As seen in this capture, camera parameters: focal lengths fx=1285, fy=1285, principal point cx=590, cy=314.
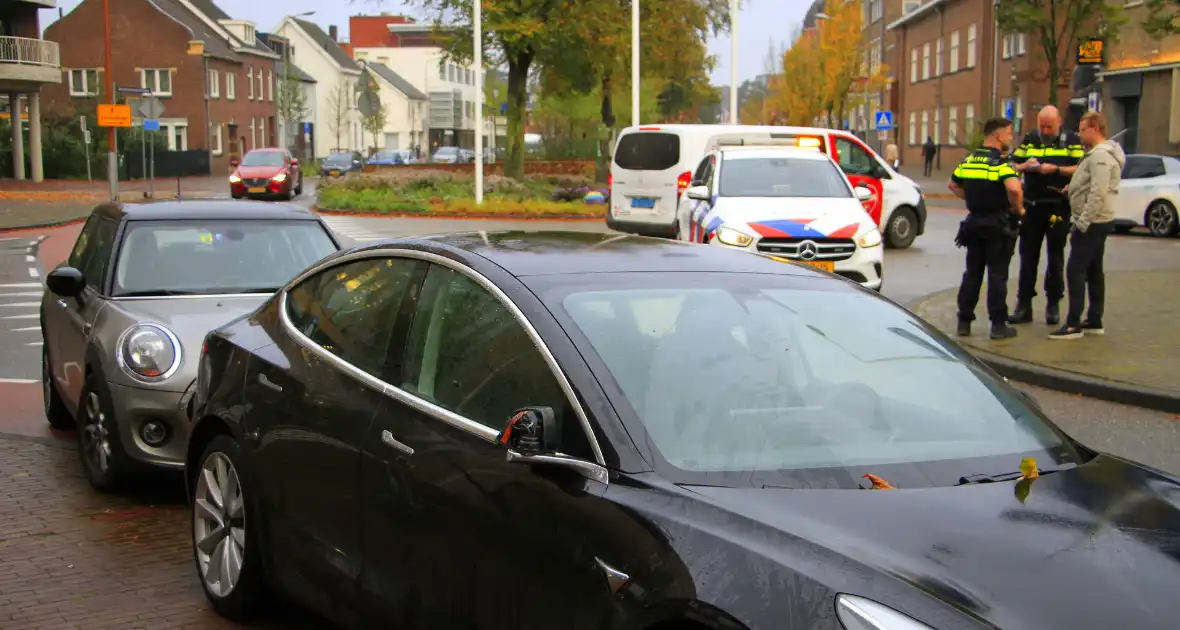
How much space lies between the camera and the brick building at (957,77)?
48.0 m

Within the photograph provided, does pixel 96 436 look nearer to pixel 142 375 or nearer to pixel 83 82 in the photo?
pixel 142 375

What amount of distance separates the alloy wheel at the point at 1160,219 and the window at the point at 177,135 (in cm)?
5631

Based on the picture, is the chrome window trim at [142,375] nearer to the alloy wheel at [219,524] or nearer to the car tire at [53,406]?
the alloy wheel at [219,524]

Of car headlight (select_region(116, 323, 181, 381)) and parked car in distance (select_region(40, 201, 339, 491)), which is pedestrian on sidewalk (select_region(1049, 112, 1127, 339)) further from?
car headlight (select_region(116, 323, 181, 381))

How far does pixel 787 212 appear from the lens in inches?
545

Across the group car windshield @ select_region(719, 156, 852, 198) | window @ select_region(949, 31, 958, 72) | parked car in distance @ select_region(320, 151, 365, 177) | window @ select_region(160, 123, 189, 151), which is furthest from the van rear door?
window @ select_region(160, 123, 189, 151)

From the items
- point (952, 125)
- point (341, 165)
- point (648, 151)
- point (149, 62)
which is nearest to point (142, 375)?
point (648, 151)

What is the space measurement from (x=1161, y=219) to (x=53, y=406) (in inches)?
831

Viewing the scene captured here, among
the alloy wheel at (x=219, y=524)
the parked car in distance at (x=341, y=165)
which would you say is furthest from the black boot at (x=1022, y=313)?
the parked car in distance at (x=341, y=165)

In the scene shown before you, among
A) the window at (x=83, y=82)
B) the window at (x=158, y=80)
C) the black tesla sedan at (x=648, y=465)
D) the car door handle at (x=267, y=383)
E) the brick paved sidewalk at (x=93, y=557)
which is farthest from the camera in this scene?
the window at (x=158, y=80)

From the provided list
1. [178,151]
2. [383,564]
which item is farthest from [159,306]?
[178,151]

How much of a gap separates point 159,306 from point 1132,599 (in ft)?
18.9

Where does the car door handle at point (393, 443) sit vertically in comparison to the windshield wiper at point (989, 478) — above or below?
below

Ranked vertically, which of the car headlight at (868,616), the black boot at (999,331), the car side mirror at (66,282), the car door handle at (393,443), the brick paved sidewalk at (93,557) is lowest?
the brick paved sidewalk at (93,557)
